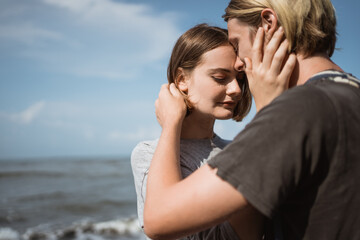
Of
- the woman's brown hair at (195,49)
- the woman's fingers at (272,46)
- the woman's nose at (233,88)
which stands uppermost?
the woman's brown hair at (195,49)

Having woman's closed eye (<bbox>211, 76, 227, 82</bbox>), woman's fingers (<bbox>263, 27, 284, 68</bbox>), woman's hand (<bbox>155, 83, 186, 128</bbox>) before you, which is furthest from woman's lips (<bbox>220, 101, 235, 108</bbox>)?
woman's fingers (<bbox>263, 27, 284, 68</bbox>)

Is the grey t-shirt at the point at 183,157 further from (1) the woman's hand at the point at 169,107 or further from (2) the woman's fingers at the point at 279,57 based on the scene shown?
(2) the woman's fingers at the point at 279,57

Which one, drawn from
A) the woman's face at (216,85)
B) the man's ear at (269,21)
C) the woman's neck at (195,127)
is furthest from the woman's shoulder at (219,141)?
the man's ear at (269,21)

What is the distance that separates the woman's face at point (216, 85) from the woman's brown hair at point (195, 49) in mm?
62

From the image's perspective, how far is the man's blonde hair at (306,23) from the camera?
168cm

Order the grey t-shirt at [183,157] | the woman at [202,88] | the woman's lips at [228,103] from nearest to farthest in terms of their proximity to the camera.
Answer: the grey t-shirt at [183,157]
the woman at [202,88]
the woman's lips at [228,103]

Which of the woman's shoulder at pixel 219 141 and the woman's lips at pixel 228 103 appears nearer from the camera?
the woman's lips at pixel 228 103

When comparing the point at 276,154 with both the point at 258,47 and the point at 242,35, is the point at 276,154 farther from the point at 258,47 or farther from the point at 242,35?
the point at 242,35

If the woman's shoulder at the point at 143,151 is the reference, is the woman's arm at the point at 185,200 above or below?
below

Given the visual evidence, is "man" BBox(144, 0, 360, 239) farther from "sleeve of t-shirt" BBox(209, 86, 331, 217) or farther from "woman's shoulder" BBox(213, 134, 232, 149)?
"woman's shoulder" BBox(213, 134, 232, 149)

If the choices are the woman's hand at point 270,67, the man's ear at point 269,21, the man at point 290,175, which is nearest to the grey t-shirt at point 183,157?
the man at point 290,175

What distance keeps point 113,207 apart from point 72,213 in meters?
1.85

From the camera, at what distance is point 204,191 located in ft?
4.11

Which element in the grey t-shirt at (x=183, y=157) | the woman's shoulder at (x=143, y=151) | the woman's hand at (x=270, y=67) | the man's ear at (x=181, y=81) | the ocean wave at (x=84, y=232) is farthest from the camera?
the ocean wave at (x=84, y=232)
